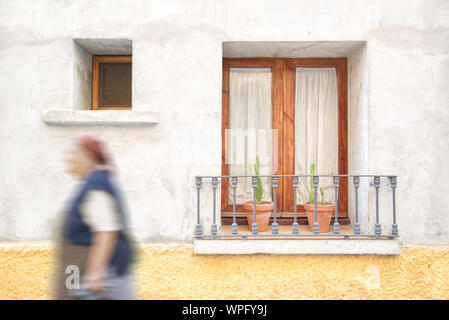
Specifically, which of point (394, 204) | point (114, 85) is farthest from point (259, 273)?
point (114, 85)

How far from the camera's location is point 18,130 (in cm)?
425

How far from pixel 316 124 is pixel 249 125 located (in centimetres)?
98

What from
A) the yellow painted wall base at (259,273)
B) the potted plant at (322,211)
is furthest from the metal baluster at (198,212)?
the potted plant at (322,211)

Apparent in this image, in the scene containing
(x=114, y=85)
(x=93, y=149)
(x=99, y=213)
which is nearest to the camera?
(x=99, y=213)

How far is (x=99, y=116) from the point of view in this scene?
4145 mm

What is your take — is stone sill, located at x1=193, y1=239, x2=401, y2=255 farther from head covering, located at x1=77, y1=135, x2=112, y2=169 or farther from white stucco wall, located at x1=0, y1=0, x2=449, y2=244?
head covering, located at x1=77, y1=135, x2=112, y2=169

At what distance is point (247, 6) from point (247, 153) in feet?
6.41

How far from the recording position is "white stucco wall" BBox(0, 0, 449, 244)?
4230mm

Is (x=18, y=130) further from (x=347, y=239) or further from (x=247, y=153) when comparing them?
(x=347, y=239)

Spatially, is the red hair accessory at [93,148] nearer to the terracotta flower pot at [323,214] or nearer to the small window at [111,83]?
the small window at [111,83]

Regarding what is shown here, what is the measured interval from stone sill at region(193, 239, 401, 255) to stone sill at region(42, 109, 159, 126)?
5.55 ft

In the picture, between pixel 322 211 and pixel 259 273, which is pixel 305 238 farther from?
pixel 259 273

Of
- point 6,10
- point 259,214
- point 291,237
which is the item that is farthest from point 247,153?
point 6,10

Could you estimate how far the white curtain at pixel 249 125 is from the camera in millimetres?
4914
